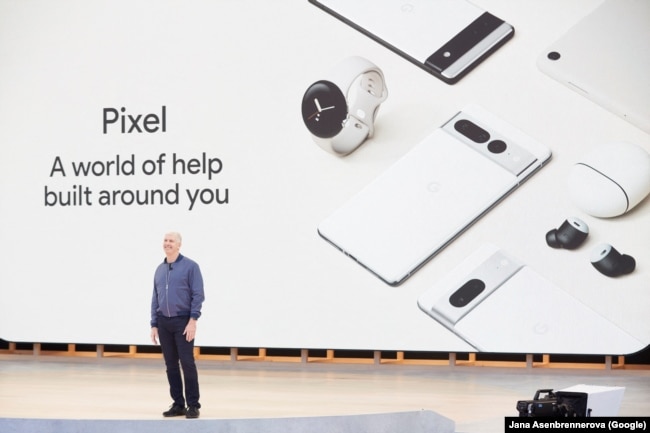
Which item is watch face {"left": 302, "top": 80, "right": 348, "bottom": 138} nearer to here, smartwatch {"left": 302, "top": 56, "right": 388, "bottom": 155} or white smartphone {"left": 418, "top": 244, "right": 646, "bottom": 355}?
smartwatch {"left": 302, "top": 56, "right": 388, "bottom": 155}

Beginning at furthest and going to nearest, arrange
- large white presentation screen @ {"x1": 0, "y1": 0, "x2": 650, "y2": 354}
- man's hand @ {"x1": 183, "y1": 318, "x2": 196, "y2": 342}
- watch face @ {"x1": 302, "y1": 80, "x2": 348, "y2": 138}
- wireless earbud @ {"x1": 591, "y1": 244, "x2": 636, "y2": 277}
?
large white presentation screen @ {"x1": 0, "y1": 0, "x2": 650, "y2": 354}, watch face @ {"x1": 302, "y1": 80, "x2": 348, "y2": 138}, wireless earbud @ {"x1": 591, "y1": 244, "x2": 636, "y2": 277}, man's hand @ {"x1": 183, "y1": 318, "x2": 196, "y2": 342}

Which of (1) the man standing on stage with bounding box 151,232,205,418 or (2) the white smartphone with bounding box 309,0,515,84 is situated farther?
(2) the white smartphone with bounding box 309,0,515,84

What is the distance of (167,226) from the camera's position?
5418 millimetres

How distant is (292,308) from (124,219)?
1109mm

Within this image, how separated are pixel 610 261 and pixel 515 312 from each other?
513mm

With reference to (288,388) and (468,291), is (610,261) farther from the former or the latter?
(288,388)


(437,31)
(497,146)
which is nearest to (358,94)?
(437,31)

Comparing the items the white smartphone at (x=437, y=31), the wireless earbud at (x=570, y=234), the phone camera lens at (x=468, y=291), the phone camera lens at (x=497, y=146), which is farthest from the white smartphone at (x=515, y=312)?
the white smartphone at (x=437, y=31)

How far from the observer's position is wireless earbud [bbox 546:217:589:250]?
4.54 meters

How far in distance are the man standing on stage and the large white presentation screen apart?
127cm

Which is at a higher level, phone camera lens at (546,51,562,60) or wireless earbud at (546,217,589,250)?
phone camera lens at (546,51,562,60)

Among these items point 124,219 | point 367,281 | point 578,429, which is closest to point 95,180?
point 124,219

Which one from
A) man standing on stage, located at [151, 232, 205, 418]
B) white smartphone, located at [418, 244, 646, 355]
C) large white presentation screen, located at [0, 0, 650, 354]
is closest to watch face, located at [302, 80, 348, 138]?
large white presentation screen, located at [0, 0, 650, 354]

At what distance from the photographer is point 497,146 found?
4.73 meters
